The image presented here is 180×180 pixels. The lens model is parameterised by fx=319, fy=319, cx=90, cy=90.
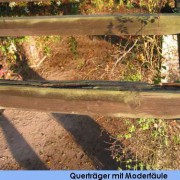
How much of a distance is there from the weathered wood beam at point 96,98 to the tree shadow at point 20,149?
10.9 ft

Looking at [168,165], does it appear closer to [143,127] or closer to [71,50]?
[143,127]

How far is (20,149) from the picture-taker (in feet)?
16.9

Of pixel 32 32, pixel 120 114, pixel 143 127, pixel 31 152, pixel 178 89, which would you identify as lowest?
pixel 31 152

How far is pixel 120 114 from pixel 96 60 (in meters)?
4.87

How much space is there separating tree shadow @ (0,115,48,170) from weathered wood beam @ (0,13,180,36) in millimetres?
2733

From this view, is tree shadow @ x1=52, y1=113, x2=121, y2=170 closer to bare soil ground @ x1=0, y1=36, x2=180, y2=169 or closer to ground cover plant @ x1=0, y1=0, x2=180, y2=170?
bare soil ground @ x1=0, y1=36, x2=180, y2=169

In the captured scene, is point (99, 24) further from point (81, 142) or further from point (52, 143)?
point (52, 143)

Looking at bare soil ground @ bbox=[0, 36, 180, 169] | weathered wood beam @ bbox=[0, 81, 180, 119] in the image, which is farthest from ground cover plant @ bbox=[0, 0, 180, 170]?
weathered wood beam @ bbox=[0, 81, 180, 119]

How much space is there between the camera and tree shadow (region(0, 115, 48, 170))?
491cm

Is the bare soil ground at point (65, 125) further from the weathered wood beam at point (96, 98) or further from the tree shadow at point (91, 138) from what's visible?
the weathered wood beam at point (96, 98)

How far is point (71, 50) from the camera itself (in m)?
6.73

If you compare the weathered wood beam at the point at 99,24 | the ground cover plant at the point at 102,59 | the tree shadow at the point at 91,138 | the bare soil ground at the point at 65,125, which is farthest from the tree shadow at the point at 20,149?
the weathered wood beam at the point at 99,24

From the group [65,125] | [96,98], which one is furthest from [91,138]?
[96,98]

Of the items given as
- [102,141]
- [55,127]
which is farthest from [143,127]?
[55,127]
